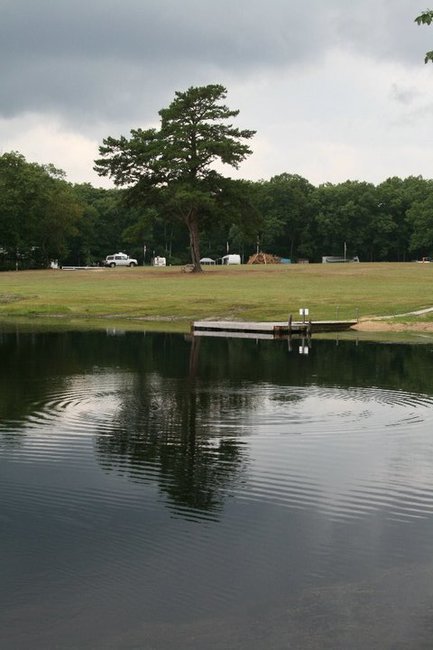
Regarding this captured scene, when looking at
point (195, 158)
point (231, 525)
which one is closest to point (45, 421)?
point (231, 525)

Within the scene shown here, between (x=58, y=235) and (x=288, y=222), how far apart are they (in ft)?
211

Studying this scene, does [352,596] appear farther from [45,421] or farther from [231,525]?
[45,421]

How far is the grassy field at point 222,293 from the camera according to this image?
68.8 metres

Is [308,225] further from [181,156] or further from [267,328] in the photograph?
[267,328]

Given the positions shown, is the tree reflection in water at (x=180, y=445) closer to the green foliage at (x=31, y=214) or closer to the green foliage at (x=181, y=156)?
the green foliage at (x=181, y=156)

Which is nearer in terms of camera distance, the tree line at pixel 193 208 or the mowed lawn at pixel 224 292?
the mowed lawn at pixel 224 292

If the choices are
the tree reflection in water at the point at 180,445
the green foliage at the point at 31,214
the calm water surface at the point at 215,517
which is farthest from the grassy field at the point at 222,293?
the calm water surface at the point at 215,517

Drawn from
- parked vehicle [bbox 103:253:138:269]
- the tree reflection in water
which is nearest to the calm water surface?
the tree reflection in water

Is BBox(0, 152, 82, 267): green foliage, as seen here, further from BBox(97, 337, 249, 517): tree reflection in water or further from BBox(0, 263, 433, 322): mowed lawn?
BBox(97, 337, 249, 517): tree reflection in water

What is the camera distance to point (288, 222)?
192m

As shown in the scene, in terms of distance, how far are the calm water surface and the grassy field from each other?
1383 inches

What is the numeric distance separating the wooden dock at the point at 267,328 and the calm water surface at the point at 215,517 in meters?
23.3

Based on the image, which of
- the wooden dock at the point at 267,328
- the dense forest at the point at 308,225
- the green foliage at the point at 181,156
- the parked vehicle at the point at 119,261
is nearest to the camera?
the wooden dock at the point at 267,328

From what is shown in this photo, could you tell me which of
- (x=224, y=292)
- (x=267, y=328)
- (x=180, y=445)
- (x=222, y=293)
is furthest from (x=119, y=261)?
(x=180, y=445)
